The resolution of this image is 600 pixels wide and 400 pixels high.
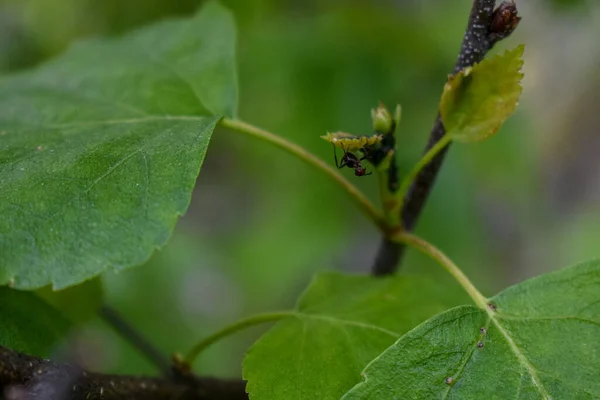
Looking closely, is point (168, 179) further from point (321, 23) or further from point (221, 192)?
point (221, 192)

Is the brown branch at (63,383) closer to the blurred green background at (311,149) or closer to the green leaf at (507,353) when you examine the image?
the green leaf at (507,353)

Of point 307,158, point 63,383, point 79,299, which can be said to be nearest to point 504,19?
point 307,158

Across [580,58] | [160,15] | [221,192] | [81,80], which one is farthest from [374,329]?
[580,58]

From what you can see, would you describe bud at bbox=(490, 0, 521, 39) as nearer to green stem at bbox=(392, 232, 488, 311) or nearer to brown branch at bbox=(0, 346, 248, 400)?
green stem at bbox=(392, 232, 488, 311)

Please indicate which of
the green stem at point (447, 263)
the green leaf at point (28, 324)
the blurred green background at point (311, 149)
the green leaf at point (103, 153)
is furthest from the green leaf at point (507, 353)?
the blurred green background at point (311, 149)

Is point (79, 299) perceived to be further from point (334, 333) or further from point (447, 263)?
point (447, 263)

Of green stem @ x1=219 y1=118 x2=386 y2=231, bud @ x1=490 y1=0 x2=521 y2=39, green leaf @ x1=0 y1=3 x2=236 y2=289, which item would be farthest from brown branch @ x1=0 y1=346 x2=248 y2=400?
bud @ x1=490 y1=0 x2=521 y2=39
